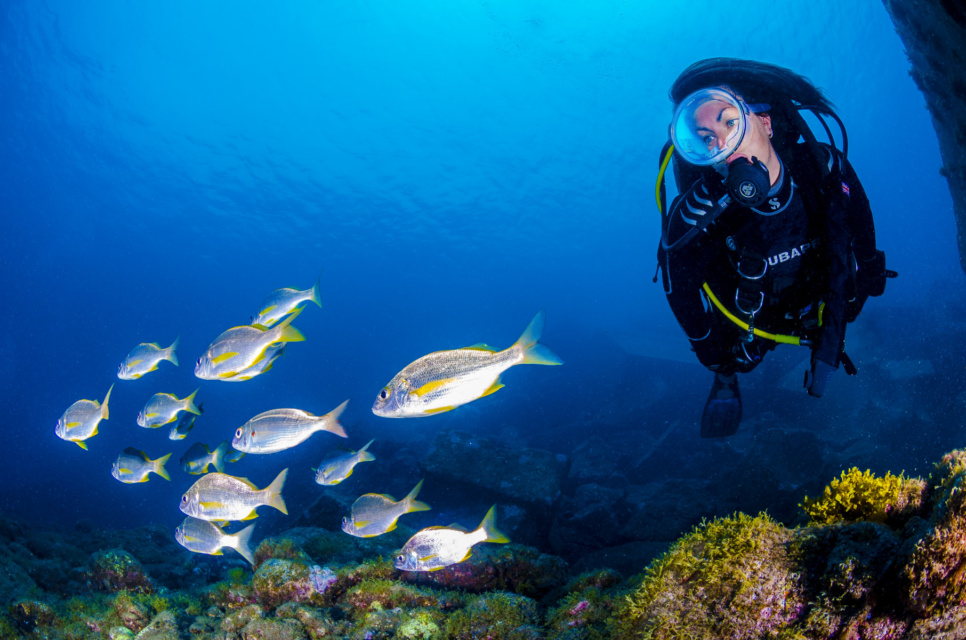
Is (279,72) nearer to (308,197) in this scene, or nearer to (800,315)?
(308,197)

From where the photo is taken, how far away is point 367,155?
114 ft

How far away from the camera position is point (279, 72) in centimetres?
2830

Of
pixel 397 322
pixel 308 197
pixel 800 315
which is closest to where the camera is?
pixel 800 315

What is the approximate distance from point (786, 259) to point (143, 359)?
7224mm

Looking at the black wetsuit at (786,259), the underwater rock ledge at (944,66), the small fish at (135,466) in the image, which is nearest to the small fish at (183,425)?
the small fish at (135,466)

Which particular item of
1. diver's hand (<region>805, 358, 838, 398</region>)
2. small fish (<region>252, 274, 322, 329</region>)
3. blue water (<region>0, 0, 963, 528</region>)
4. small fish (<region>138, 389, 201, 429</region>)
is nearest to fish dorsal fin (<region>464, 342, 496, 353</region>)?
diver's hand (<region>805, 358, 838, 398</region>)

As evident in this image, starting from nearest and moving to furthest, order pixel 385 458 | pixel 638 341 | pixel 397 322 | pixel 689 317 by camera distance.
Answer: pixel 689 317
pixel 385 458
pixel 638 341
pixel 397 322

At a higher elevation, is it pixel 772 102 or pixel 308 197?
pixel 308 197

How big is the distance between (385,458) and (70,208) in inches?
2026

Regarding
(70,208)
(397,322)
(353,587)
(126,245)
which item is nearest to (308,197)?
(70,208)

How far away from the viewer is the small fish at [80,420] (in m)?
5.09

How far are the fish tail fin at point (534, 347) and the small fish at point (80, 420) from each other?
5.88m

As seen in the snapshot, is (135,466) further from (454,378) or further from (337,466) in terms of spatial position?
(454,378)

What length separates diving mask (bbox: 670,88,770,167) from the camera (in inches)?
94.1
